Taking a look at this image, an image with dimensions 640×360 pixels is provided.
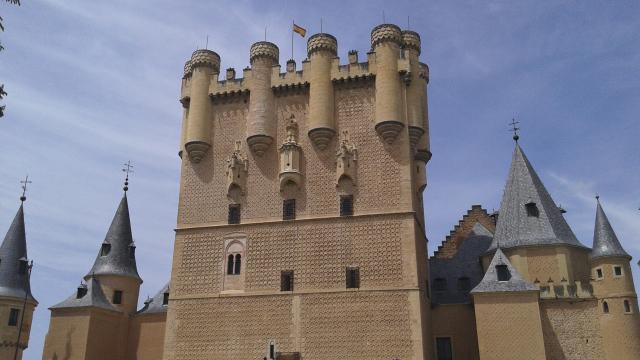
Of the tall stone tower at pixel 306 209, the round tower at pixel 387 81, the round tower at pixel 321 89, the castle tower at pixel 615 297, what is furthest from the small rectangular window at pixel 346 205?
the castle tower at pixel 615 297

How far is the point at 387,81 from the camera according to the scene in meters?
27.2

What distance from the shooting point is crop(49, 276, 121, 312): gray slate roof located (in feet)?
96.5

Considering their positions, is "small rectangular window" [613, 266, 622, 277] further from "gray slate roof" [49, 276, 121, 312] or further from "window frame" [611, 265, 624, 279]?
"gray slate roof" [49, 276, 121, 312]

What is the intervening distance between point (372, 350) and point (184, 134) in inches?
550

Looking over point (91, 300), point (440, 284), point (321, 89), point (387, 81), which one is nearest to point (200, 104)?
point (321, 89)

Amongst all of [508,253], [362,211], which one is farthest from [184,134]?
[508,253]

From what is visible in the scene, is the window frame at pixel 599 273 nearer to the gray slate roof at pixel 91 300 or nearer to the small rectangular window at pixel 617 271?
the small rectangular window at pixel 617 271

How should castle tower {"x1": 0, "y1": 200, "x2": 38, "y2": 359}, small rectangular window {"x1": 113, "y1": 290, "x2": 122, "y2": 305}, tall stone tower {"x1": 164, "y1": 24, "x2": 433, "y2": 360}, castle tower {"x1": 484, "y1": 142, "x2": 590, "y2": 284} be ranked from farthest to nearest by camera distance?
1. small rectangular window {"x1": 113, "y1": 290, "x2": 122, "y2": 305}
2. castle tower {"x1": 0, "y1": 200, "x2": 38, "y2": 359}
3. castle tower {"x1": 484, "y1": 142, "x2": 590, "y2": 284}
4. tall stone tower {"x1": 164, "y1": 24, "x2": 433, "y2": 360}

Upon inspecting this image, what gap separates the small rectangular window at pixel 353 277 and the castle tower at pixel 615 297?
10.2 metres

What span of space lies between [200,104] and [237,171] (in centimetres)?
418

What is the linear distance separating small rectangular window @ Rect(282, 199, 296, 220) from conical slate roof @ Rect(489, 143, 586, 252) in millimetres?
9624

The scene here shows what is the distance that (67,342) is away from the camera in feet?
93.9

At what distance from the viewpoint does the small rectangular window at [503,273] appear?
25.2m

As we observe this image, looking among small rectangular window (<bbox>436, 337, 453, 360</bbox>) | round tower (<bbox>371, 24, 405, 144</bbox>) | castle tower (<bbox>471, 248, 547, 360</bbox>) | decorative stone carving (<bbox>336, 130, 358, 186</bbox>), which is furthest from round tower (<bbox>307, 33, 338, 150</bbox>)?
small rectangular window (<bbox>436, 337, 453, 360</bbox>)
